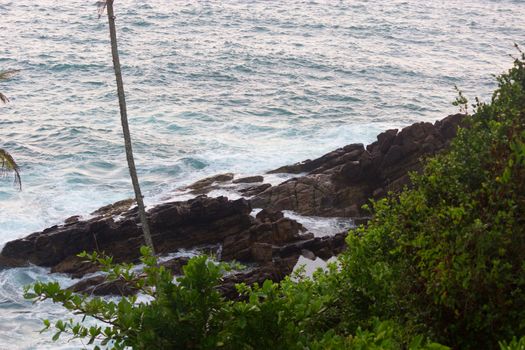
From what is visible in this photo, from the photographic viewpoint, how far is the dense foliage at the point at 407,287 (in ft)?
27.7

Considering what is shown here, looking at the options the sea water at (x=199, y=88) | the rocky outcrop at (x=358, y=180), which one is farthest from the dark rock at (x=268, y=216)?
the sea water at (x=199, y=88)

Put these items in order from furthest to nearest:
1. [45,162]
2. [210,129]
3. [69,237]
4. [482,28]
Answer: [482,28] < [210,129] < [45,162] < [69,237]

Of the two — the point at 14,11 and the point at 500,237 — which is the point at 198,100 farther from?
the point at 500,237

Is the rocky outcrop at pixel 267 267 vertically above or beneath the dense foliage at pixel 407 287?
beneath

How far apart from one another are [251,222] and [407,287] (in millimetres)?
14617

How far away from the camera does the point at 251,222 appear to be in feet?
83.3

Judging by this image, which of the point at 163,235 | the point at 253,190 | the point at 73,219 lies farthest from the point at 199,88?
the point at 163,235

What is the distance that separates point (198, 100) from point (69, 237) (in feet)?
77.2

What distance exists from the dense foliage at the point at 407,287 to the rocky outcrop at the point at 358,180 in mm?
14136

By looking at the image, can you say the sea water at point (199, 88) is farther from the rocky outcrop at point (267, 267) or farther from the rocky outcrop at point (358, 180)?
the rocky outcrop at point (358, 180)

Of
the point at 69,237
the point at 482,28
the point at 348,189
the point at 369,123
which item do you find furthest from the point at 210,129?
the point at 482,28

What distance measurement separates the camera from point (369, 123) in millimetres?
43562

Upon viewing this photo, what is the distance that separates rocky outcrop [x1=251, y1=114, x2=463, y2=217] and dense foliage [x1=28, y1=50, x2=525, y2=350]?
14.1 metres

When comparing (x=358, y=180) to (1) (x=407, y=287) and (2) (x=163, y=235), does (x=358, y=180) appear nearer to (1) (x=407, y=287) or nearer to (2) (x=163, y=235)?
(2) (x=163, y=235)
